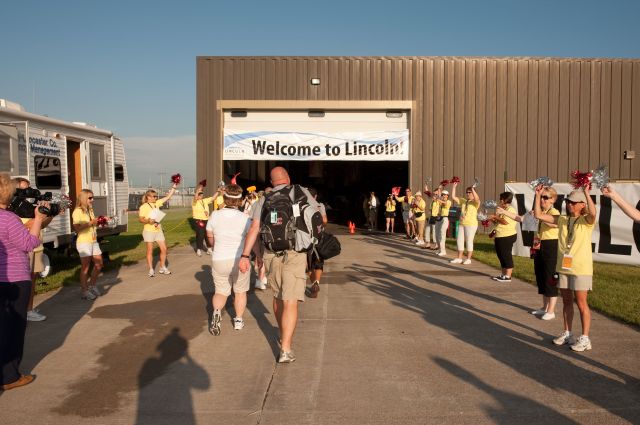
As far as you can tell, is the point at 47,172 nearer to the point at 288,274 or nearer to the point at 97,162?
the point at 97,162

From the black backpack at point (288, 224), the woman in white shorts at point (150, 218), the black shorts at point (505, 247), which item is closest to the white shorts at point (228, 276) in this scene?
the black backpack at point (288, 224)

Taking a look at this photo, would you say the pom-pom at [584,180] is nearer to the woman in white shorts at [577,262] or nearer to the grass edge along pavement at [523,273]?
the woman in white shorts at [577,262]

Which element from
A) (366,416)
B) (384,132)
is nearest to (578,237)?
(366,416)

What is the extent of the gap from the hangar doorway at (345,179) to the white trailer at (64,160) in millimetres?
14734

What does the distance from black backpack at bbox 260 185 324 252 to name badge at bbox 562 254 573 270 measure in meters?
2.64

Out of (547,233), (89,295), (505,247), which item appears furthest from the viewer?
(505,247)

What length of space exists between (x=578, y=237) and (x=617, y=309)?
251 cm

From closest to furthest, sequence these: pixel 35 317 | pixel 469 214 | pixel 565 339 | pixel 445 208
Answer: pixel 565 339 → pixel 35 317 → pixel 469 214 → pixel 445 208

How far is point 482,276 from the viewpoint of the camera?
10.7m

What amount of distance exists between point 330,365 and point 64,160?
904 centimetres

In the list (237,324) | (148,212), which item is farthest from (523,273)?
(148,212)

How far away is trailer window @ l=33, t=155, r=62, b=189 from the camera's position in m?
10.8

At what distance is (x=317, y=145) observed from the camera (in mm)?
21016

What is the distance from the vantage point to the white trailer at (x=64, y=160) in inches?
395
